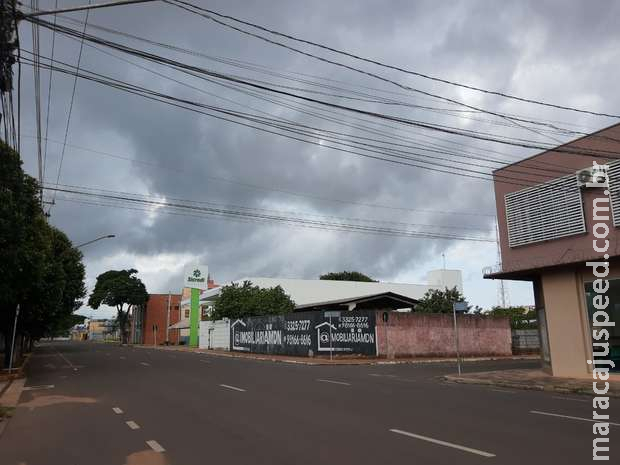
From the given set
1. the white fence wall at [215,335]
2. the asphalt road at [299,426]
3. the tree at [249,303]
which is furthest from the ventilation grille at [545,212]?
the white fence wall at [215,335]

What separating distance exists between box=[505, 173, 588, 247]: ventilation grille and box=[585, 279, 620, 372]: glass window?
2.20 metres


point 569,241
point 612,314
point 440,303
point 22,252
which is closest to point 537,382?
point 612,314

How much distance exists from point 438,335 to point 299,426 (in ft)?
92.3

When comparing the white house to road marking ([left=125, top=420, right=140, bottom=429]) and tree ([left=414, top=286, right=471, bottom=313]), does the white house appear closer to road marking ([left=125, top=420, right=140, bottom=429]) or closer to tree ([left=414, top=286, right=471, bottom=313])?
tree ([left=414, top=286, right=471, bottom=313])

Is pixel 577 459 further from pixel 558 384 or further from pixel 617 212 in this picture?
pixel 617 212

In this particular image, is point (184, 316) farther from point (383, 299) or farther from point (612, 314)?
point (612, 314)

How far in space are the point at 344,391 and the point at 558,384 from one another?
6.96m

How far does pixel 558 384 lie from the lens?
640 inches

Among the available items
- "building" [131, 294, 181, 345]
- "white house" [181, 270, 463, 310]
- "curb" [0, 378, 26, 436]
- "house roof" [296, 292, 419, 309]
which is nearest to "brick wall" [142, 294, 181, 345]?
"building" [131, 294, 181, 345]

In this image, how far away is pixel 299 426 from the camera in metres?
9.07

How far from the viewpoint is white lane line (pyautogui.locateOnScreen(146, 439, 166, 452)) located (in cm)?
758

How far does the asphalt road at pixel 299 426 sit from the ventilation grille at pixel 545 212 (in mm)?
6890

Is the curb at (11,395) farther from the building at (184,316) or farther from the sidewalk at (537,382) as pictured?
the building at (184,316)

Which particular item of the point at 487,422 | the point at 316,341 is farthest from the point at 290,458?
the point at 316,341
